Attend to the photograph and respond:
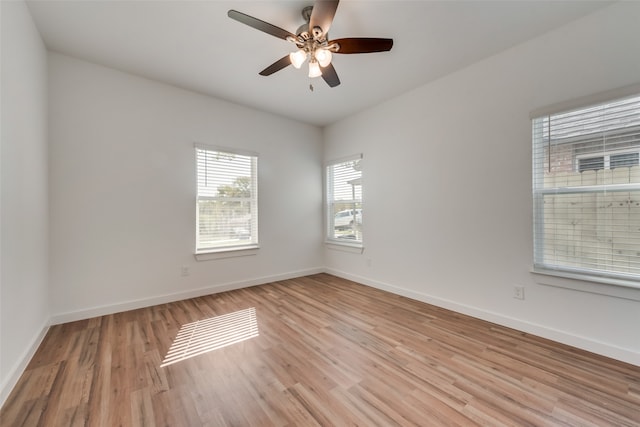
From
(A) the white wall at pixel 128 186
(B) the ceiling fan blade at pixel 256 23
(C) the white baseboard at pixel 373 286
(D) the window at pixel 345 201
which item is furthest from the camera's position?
(D) the window at pixel 345 201

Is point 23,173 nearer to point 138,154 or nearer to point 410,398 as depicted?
point 138,154

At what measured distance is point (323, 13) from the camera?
172 centimetres

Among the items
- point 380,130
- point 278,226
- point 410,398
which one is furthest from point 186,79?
point 410,398

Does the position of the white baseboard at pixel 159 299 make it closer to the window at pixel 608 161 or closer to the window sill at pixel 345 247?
the window sill at pixel 345 247

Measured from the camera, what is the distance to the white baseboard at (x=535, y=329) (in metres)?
1.98

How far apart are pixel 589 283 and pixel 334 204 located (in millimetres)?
3399

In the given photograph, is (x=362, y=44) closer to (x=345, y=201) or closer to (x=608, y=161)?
(x=608, y=161)

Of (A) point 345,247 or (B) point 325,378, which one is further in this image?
(A) point 345,247

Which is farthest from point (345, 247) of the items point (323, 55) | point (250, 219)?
point (323, 55)

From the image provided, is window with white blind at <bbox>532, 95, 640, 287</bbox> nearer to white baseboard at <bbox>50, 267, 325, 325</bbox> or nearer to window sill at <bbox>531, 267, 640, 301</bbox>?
window sill at <bbox>531, 267, 640, 301</bbox>

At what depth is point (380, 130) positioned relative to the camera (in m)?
3.83

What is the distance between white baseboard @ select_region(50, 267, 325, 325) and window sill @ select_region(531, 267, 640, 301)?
3332 millimetres

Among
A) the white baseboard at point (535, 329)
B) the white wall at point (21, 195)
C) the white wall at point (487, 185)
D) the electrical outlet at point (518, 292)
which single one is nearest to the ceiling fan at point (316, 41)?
the white wall at point (487, 185)

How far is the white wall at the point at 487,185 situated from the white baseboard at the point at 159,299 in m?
Answer: 1.62
